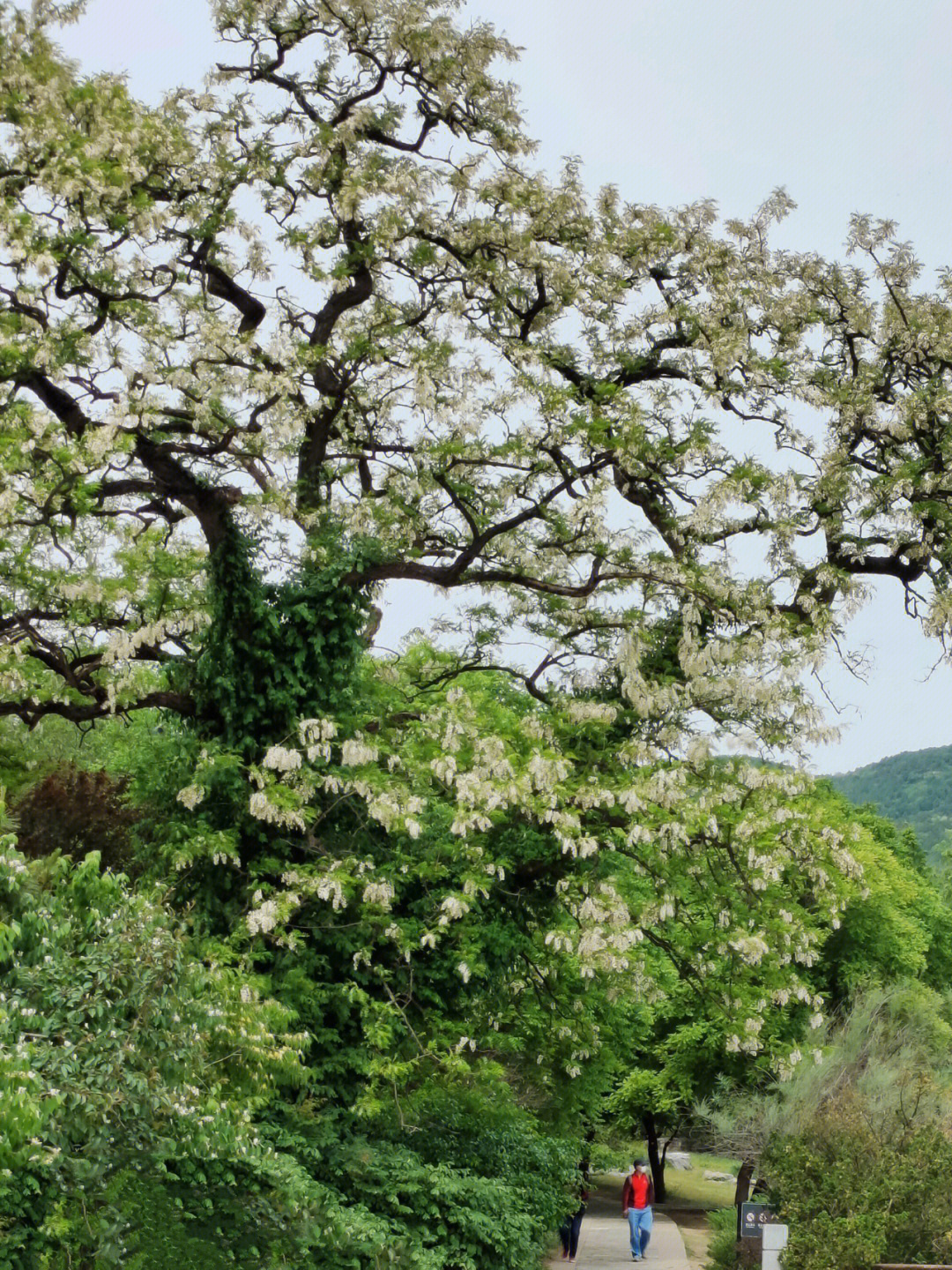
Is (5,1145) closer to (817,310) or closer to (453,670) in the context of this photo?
(453,670)

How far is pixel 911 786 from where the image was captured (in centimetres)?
11419

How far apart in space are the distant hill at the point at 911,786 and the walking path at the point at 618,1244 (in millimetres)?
73607

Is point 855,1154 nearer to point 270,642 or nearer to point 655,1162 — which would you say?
point 270,642

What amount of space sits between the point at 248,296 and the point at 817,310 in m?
6.27

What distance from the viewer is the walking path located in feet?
77.6

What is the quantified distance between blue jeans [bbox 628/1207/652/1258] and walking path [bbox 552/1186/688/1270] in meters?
0.22

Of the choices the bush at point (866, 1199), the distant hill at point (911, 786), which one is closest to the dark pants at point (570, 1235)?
the bush at point (866, 1199)

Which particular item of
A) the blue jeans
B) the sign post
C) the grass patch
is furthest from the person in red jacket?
the grass patch

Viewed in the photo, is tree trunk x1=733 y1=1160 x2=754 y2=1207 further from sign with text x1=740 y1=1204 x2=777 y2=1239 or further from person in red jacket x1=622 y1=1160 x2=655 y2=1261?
sign with text x1=740 y1=1204 x2=777 y2=1239

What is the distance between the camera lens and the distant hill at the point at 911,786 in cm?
10850

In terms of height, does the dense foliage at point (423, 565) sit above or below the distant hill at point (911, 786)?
below

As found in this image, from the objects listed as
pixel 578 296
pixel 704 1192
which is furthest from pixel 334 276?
pixel 704 1192

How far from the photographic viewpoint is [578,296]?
54.0 feet

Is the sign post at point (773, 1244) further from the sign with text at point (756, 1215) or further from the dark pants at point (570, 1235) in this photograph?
the dark pants at point (570, 1235)
